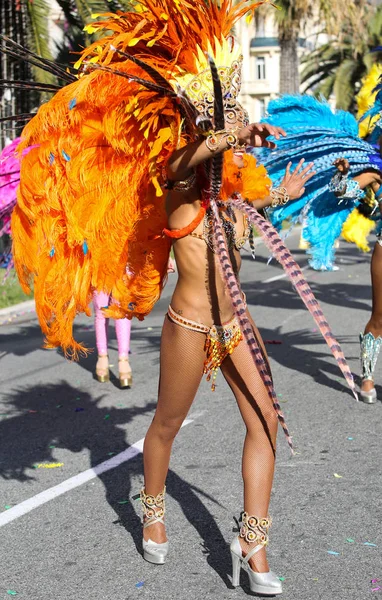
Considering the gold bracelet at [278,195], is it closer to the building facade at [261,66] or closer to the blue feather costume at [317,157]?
the blue feather costume at [317,157]

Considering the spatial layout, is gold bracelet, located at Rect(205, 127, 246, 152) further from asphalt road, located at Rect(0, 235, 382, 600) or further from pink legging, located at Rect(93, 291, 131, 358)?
pink legging, located at Rect(93, 291, 131, 358)

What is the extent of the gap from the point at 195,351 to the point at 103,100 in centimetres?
118

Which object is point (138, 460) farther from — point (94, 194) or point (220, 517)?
point (94, 194)

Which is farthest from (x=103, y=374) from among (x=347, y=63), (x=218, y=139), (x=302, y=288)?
(x=347, y=63)

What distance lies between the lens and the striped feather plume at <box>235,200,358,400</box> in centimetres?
324

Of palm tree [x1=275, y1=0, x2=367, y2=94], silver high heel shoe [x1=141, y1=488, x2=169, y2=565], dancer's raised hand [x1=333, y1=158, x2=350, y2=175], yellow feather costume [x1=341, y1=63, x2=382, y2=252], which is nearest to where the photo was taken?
silver high heel shoe [x1=141, y1=488, x2=169, y2=565]

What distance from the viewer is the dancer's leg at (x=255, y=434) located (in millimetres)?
3525

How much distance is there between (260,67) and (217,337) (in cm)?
6229

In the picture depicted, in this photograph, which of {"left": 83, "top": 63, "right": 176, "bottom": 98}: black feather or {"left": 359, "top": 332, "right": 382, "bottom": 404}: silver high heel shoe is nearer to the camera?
{"left": 83, "top": 63, "right": 176, "bottom": 98}: black feather

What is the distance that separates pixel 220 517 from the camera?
429 centimetres

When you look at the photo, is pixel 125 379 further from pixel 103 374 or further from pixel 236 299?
pixel 236 299

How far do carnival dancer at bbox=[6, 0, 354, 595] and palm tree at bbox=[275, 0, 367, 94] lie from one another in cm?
1771

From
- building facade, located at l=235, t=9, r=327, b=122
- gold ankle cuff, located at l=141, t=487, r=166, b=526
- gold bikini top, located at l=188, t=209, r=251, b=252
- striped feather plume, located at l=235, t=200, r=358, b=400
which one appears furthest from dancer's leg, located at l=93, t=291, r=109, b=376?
building facade, located at l=235, t=9, r=327, b=122

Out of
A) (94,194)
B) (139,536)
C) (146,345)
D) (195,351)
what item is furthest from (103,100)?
(146,345)
